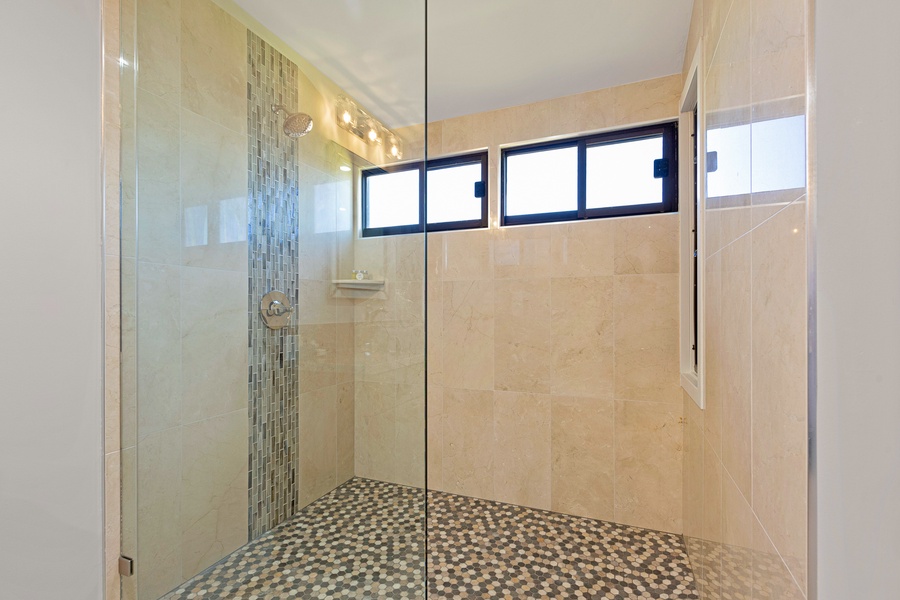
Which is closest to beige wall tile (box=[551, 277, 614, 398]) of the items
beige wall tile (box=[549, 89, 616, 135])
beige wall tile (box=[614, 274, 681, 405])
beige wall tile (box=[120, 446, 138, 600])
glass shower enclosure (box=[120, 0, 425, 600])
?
beige wall tile (box=[614, 274, 681, 405])

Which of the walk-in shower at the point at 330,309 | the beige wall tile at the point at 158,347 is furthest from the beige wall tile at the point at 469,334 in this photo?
the beige wall tile at the point at 158,347

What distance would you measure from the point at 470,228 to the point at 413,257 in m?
1.46

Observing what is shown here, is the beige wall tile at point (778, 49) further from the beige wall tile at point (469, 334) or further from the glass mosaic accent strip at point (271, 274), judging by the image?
the beige wall tile at point (469, 334)

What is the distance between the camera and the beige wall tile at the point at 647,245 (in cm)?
220

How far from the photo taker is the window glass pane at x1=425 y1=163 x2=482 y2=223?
8.96 feet

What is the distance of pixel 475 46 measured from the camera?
1.98 m

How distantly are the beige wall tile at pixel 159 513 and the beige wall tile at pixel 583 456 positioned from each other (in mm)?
1866

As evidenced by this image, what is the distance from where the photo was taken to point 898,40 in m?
0.45

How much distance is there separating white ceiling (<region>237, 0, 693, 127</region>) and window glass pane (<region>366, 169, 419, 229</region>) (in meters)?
0.17

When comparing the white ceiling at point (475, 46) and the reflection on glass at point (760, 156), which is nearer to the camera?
the reflection on glass at point (760, 156)

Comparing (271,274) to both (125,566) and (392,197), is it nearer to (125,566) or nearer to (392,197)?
(392,197)

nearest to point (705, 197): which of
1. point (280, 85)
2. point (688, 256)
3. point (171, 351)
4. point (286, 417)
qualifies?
point (688, 256)

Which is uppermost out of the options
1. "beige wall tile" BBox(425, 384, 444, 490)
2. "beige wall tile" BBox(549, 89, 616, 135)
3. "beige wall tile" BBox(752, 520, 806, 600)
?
"beige wall tile" BBox(549, 89, 616, 135)

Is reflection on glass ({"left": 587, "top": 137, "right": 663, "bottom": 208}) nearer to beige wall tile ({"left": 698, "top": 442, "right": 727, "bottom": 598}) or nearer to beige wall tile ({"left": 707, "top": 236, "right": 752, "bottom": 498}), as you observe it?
beige wall tile ({"left": 707, "top": 236, "right": 752, "bottom": 498})
